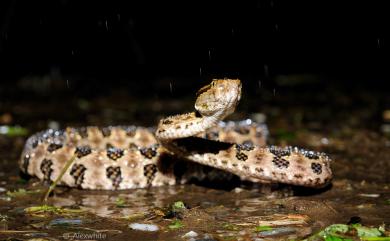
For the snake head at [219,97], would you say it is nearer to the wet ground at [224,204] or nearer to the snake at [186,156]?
the snake at [186,156]

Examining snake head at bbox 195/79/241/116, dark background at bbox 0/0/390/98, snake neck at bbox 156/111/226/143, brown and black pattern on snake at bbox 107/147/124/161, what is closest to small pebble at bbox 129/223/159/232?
snake neck at bbox 156/111/226/143

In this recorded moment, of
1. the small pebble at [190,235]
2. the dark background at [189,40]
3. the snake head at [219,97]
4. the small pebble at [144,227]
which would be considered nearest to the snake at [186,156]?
the snake head at [219,97]

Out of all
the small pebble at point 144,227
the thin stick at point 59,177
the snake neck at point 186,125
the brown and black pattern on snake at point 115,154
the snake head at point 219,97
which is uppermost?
the snake head at point 219,97

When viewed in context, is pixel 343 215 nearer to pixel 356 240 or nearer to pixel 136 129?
pixel 356 240

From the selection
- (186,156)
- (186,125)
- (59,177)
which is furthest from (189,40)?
(186,125)

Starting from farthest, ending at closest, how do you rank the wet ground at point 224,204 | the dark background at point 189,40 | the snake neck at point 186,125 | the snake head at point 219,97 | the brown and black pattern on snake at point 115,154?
the dark background at point 189,40 < the brown and black pattern on snake at point 115,154 < the snake neck at point 186,125 < the snake head at point 219,97 < the wet ground at point 224,204

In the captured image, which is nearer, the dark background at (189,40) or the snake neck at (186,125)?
the snake neck at (186,125)
